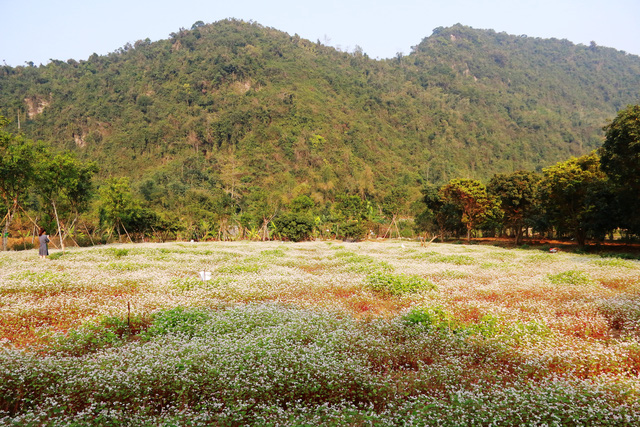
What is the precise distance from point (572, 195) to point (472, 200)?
14466mm

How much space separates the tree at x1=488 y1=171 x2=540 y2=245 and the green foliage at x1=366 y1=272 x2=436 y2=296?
40420 millimetres

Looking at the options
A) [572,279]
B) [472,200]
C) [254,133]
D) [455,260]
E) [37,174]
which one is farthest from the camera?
[254,133]

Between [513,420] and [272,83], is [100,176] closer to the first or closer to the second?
[272,83]

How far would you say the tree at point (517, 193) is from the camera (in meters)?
50.1

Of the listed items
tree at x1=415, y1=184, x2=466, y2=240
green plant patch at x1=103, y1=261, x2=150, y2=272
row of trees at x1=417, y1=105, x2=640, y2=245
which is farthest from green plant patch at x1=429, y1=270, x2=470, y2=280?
tree at x1=415, y1=184, x2=466, y2=240

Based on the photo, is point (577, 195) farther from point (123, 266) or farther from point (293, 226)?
point (123, 266)

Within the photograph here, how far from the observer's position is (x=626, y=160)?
3002cm

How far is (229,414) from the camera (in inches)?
231

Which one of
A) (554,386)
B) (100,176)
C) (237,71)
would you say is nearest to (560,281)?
(554,386)

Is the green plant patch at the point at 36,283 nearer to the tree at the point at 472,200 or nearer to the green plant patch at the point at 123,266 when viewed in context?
the green plant patch at the point at 123,266

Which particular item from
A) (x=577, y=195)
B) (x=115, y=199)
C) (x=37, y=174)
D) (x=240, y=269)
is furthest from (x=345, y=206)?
(x=240, y=269)

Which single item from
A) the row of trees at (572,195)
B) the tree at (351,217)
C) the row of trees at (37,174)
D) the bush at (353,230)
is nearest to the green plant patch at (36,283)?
the row of trees at (37,174)

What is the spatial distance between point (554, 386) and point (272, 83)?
196 metres

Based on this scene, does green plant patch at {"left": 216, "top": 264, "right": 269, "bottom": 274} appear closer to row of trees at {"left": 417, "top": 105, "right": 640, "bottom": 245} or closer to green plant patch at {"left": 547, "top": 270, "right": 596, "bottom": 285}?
green plant patch at {"left": 547, "top": 270, "right": 596, "bottom": 285}
